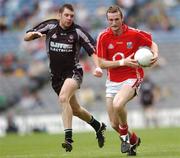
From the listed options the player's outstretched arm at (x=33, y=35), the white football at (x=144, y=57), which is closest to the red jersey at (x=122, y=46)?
the white football at (x=144, y=57)

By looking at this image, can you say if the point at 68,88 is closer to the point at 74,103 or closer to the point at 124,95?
the point at 74,103

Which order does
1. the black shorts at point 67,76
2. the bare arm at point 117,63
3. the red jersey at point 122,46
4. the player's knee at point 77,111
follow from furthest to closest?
the player's knee at point 77,111, the black shorts at point 67,76, the red jersey at point 122,46, the bare arm at point 117,63

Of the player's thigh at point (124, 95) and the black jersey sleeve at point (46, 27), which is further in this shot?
the black jersey sleeve at point (46, 27)

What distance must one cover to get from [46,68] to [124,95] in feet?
68.2

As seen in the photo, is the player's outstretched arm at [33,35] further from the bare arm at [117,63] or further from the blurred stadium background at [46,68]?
the blurred stadium background at [46,68]

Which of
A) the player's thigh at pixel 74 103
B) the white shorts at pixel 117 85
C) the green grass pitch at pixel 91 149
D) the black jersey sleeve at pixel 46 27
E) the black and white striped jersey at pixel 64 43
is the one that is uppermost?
the black jersey sleeve at pixel 46 27

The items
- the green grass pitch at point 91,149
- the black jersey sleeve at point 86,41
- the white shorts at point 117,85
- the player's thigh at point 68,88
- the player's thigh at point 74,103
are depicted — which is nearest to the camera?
the white shorts at point 117,85

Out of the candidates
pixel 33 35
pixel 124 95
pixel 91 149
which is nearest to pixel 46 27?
pixel 33 35

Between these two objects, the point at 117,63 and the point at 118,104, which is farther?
the point at 117,63

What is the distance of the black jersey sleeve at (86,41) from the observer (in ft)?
42.1

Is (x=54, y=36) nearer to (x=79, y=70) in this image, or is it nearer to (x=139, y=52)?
(x=79, y=70)

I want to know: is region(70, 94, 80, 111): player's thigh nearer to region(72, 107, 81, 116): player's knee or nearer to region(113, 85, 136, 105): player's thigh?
region(72, 107, 81, 116): player's knee

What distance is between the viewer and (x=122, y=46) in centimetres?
1202

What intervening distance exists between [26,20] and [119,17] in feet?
77.4
